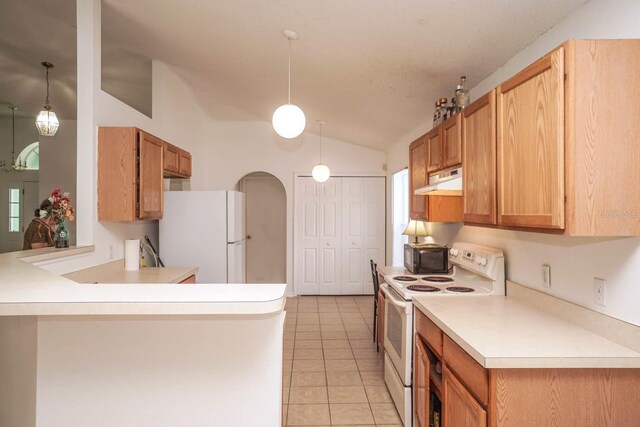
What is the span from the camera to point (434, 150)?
2.85 m

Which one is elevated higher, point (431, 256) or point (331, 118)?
point (331, 118)

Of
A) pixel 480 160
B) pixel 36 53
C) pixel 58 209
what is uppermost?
pixel 36 53

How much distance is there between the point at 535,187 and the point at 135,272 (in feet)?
9.95

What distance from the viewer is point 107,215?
2.87 m

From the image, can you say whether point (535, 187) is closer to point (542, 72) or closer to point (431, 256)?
point (542, 72)

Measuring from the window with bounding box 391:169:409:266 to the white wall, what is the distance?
10.1 ft

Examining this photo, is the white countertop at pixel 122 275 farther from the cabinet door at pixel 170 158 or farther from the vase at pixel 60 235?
the cabinet door at pixel 170 158

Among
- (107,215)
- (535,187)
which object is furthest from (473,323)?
(107,215)

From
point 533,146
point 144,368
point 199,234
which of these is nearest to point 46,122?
point 199,234

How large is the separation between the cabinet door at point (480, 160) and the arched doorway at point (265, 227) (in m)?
4.57

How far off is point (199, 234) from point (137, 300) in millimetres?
3099

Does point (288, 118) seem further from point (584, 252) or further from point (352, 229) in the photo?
point (352, 229)

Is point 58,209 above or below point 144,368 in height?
above

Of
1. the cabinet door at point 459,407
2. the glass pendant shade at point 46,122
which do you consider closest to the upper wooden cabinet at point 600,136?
the cabinet door at point 459,407
